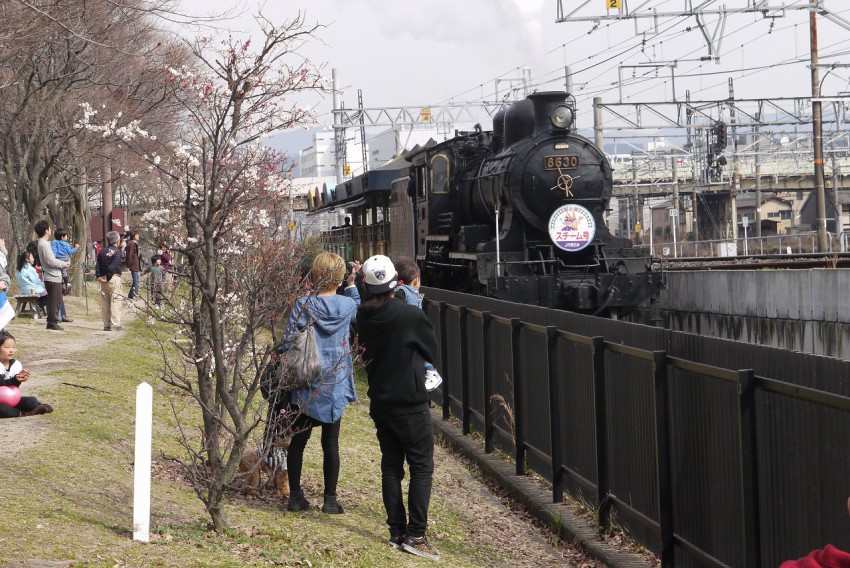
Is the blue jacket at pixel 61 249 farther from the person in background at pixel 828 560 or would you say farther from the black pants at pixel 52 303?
the person in background at pixel 828 560

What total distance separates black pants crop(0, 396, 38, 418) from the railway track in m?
16.3

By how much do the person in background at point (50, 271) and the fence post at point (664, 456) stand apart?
14346 millimetres

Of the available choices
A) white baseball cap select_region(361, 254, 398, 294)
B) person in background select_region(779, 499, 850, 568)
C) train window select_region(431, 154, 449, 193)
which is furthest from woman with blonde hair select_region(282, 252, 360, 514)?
train window select_region(431, 154, 449, 193)

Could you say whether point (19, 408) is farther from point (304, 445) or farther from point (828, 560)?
point (828, 560)

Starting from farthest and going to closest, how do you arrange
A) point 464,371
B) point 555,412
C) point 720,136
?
1. point 720,136
2. point 464,371
3. point 555,412

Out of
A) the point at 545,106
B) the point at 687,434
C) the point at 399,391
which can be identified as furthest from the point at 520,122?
the point at 687,434

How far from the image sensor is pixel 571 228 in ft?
62.3

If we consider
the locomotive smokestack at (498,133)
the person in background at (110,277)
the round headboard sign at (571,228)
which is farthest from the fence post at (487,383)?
the locomotive smokestack at (498,133)

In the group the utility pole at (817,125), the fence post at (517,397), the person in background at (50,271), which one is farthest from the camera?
the utility pole at (817,125)

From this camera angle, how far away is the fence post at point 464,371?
12.8 meters

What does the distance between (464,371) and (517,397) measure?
8.16 ft

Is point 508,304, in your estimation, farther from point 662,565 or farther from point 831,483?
point 831,483

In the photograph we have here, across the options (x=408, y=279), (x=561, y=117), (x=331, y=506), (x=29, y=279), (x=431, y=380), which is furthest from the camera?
(x=29, y=279)

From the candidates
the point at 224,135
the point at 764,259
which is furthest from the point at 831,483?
the point at 764,259
